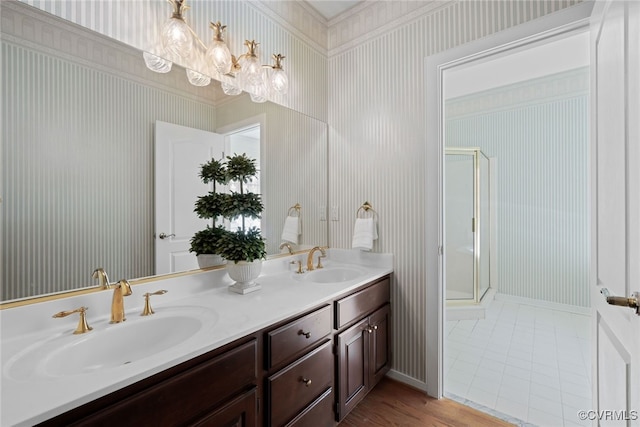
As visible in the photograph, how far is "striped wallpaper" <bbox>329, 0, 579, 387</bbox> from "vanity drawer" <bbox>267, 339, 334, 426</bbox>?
2.50ft

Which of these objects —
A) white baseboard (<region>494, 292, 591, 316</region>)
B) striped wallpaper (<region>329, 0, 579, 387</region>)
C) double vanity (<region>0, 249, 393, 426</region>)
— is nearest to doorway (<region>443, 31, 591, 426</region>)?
white baseboard (<region>494, 292, 591, 316</region>)

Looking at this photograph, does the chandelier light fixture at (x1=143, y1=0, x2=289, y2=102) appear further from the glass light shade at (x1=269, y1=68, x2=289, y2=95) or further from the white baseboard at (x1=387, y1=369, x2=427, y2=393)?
the white baseboard at (x1=387, y1=369, x2=427, y2=393)

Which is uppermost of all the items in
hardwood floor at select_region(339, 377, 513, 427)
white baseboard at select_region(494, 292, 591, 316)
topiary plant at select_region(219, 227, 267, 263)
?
topiary plant at select_region(219, 227, 267, 263)

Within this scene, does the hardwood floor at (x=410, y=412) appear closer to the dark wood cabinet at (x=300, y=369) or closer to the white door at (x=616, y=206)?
the dark wood cabinet at (x=300, y=369)

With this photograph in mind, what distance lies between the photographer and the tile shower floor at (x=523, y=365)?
5.53 feet

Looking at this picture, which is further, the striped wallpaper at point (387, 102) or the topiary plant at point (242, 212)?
the striped wallpaper at point (387, 102)

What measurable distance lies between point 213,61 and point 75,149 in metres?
0.81

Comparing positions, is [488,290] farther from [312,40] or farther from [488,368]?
[312,40]

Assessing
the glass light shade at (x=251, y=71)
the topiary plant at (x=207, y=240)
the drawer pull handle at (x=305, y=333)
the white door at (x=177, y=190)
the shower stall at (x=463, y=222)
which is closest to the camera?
the drawer pull handle at (x=305, y=333)

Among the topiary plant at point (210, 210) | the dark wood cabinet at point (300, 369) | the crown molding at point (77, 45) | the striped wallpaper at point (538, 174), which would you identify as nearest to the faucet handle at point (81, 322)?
the topiary plant at point (210, 210)

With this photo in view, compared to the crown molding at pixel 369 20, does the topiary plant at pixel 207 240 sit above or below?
below

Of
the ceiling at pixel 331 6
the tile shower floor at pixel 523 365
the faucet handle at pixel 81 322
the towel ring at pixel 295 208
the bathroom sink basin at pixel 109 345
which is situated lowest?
the tile shower floor at pixel 523 365

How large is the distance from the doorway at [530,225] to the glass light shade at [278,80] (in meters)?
1.18

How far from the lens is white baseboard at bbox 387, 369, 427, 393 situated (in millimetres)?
1849
